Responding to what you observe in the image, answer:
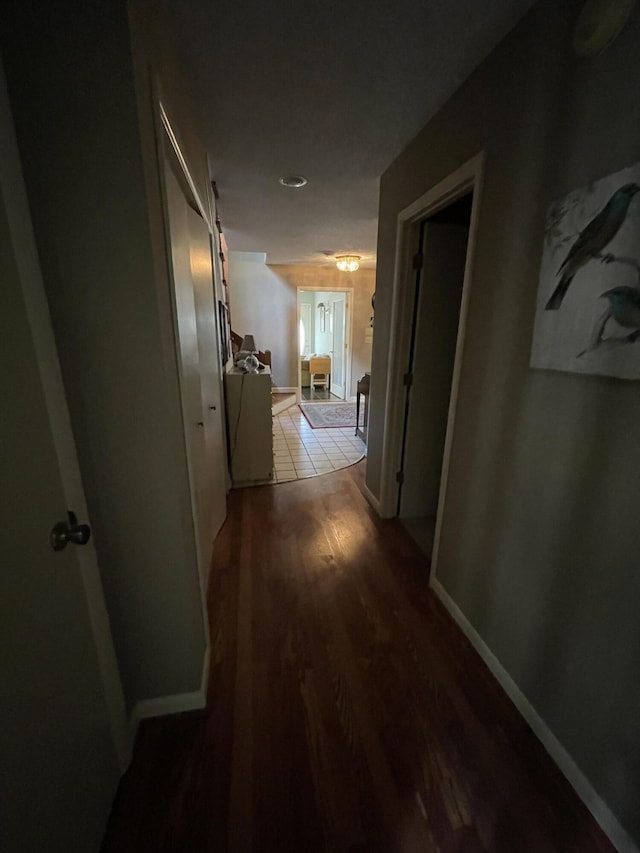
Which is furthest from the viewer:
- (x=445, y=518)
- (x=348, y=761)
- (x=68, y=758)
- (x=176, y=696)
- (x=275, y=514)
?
(x=275, y=514)

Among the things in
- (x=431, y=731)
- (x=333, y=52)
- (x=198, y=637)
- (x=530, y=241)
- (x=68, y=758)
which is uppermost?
(x=333, y=52)

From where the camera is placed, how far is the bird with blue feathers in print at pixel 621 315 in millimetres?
851

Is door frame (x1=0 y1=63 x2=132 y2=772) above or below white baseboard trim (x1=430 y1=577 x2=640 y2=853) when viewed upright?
above

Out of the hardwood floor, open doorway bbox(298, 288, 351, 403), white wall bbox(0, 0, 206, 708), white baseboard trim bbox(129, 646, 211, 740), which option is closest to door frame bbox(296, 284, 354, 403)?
open doorway bbox(298, 288, 351, 403)

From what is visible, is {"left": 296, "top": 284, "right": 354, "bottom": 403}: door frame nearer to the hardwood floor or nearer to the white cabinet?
the white cabinet

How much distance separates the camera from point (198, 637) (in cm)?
126

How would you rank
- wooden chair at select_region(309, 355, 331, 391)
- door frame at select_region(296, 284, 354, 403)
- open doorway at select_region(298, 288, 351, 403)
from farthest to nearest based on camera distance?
wooden chair at select_region(309, 355, 331, 391) < open doorway at select_region(298, 288, 351, 403) < door frame at select_region(296, 284, 354, 403)

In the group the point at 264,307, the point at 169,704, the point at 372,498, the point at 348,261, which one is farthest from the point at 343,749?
the point at 264,307

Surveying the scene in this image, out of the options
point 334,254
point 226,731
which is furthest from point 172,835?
point 334,254

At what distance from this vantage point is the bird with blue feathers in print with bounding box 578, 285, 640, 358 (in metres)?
0.85

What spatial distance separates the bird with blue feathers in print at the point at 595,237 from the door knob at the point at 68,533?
1486 mm

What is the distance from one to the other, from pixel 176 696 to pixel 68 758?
540 mm

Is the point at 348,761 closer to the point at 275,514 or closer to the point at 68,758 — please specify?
the point at 68,758

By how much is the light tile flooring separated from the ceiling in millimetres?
2436
